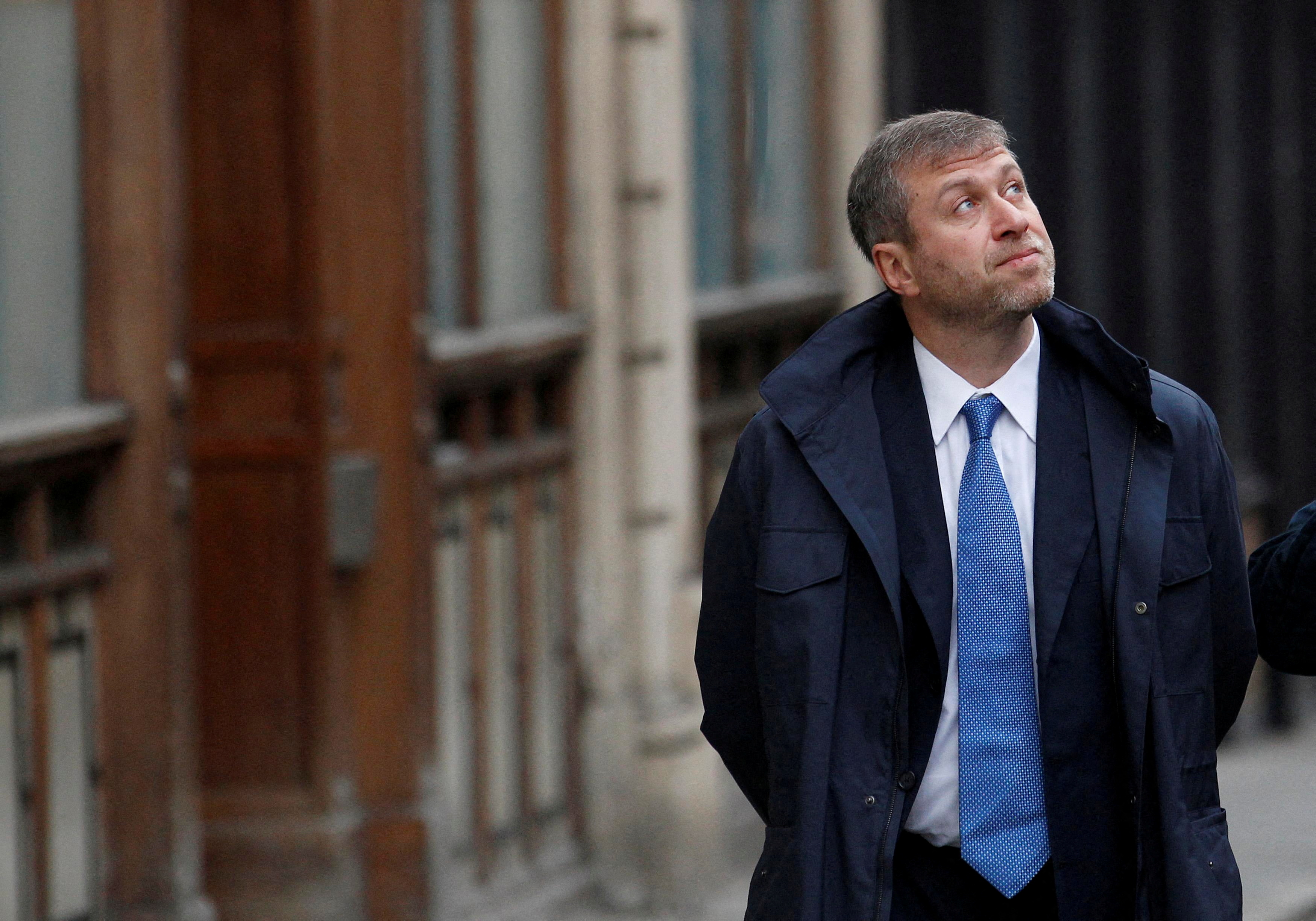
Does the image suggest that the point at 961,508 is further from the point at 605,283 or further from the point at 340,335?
the point at 605,283

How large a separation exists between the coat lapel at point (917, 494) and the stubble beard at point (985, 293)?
0.42 ft

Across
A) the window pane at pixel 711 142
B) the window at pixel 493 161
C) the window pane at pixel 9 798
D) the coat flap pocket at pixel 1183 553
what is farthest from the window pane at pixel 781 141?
the coat flap pocket at pixel 1183 553

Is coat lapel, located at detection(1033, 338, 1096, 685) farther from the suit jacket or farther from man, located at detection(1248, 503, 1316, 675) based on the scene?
man, located at detection(1248, 503, 1316, 675)

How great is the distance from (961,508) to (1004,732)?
0.33 meters

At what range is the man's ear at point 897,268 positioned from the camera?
3555mm

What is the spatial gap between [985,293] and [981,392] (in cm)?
16

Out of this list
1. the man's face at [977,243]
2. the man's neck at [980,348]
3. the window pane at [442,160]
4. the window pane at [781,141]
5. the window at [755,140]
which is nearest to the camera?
the man's face at [977,243]

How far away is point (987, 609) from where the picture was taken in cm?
340

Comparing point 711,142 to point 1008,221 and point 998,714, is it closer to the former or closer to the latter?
point 1008,221

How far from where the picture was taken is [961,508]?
3443 millimetres

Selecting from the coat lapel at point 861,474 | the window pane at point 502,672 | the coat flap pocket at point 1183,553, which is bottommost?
the window pane at point 502,672

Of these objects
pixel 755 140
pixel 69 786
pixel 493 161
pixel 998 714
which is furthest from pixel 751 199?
pixel 998 714

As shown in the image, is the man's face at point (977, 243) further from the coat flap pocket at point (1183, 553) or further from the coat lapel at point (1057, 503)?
the coat flap pocket at point (1183, 553)

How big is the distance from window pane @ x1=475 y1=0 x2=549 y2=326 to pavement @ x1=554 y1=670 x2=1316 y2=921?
2.00 m
